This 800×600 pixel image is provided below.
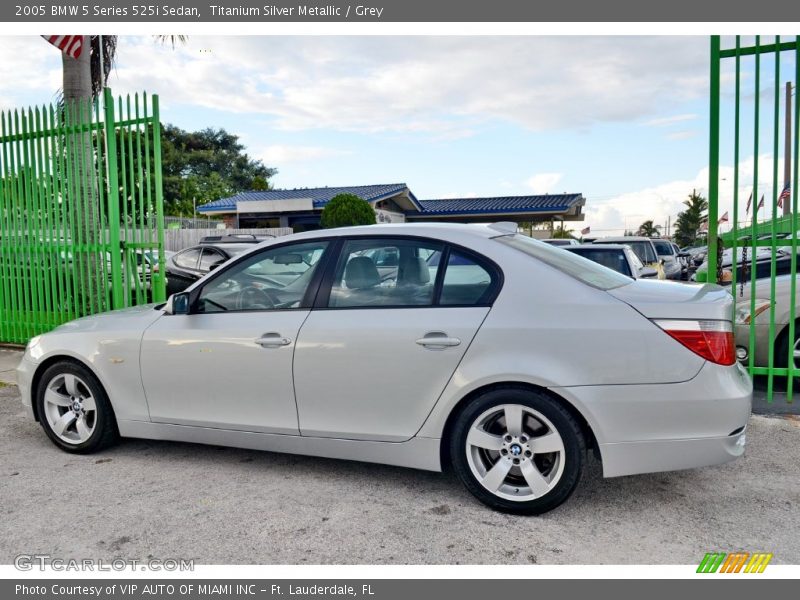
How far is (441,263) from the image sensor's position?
3.69 m

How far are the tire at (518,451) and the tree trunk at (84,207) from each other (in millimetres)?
5752

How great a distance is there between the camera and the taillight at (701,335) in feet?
10.5

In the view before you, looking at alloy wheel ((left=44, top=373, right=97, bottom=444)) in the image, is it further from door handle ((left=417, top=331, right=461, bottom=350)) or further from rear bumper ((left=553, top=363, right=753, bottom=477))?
rear bumper ((left=553, top=363, right=753, bottom=477))

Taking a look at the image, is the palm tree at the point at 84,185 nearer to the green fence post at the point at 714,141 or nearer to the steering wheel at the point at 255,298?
the steering wheel at the point at 255,298

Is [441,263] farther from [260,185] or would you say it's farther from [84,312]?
[260,185]

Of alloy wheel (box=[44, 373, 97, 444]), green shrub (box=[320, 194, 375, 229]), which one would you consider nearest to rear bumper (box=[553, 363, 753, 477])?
alloy wheel (box=[44, 373, 97, 444])

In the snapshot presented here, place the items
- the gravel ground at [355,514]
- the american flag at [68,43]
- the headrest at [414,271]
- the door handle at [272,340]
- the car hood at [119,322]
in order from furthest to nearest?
the american flag at [68,43] < the car hood at [119,322] < the door handle at [272,340] < the headrest at [414,271] < the gravel ground at [355,514]

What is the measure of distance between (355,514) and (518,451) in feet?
3.06

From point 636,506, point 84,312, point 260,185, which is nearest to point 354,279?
point 636,506

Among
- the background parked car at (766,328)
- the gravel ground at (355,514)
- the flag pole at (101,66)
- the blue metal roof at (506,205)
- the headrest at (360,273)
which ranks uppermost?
the flag pole at (101,66)

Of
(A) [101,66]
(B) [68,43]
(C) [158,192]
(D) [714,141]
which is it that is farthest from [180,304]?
(A) [101,66]

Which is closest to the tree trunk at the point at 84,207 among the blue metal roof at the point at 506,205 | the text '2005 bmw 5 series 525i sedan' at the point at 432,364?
the text '2005 bmw 5 series 525i sedan' at the point at 432,364

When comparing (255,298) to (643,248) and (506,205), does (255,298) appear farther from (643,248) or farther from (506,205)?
(506,205)

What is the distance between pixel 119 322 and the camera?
14.6 ft
